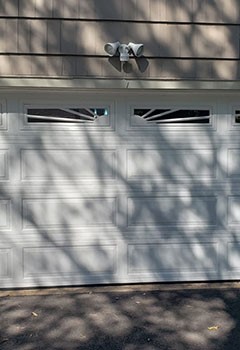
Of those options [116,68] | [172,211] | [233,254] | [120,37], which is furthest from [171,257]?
[120,37]

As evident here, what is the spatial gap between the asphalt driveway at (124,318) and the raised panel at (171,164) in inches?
47.1

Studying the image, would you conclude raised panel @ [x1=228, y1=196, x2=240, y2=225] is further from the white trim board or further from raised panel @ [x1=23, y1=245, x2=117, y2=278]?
raised panel @ [x1=23, y1=245, x2=117, y2=278]

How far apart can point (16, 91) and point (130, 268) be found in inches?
87.5

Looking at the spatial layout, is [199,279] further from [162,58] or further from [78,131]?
[162,58]

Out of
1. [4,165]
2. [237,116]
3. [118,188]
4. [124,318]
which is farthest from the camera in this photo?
[237,116]

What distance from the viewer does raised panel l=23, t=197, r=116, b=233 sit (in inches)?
183

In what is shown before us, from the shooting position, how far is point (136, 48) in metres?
4.38

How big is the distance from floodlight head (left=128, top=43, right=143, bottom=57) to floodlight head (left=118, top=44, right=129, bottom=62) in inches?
1.7

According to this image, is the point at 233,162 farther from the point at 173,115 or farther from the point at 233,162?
the point at 173,115

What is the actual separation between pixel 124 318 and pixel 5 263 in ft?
4.87

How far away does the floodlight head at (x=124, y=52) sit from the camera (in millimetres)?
4391

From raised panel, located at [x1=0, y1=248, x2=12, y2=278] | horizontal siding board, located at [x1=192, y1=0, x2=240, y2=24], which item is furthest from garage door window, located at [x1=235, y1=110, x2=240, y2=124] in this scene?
raised panel, located at [x1=0, y1=248, x2=12, y2=278]

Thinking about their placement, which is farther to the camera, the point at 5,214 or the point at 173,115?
the point at 173,115

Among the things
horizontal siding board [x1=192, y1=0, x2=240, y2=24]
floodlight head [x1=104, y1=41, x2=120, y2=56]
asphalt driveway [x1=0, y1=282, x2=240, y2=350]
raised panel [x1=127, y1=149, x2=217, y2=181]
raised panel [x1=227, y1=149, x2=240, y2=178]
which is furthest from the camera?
raised panel [x1=227, y1=149, x2=240, y2=178]
